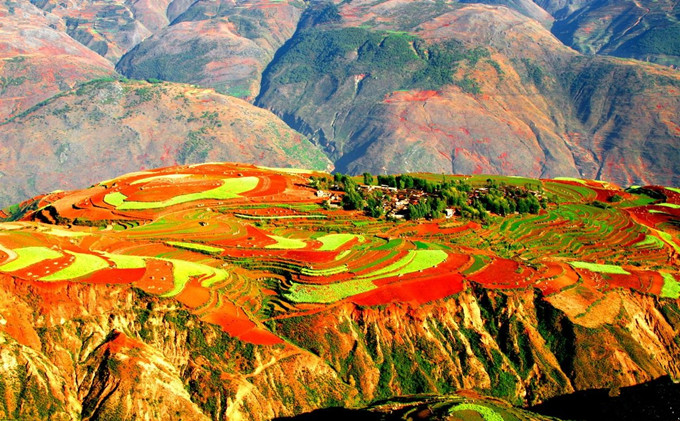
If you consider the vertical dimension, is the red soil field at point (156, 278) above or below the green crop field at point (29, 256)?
below

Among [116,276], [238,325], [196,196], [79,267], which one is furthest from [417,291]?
[196,196]

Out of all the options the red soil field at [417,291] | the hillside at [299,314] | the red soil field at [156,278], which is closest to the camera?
the hillside at [299,314]

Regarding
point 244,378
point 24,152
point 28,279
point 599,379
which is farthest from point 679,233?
point 24,152

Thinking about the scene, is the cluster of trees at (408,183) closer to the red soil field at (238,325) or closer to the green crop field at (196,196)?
the green crop field at (196,196)

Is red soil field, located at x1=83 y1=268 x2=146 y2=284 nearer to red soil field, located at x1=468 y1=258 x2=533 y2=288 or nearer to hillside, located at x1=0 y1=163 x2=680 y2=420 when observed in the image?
hillside, located at x1=0 y1=163 x2=680 y2=420

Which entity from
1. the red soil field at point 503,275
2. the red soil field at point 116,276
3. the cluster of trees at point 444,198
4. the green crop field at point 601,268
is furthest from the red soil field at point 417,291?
the cluster of trees at point 444,198

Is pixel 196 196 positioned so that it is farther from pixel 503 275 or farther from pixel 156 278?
pixel 503 275

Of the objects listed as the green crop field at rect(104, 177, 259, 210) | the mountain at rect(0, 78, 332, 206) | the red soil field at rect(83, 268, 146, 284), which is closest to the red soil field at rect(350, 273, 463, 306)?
the red soil field at rect(83, 268, 146, 284)
